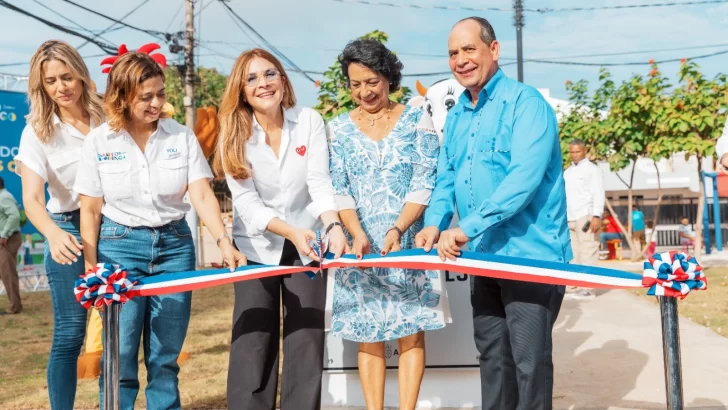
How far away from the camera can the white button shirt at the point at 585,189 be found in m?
9.34

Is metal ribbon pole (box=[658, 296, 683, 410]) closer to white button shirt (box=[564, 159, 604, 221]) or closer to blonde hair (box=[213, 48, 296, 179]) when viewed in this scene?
blonde hair (box=[213, 48, 296, 179])

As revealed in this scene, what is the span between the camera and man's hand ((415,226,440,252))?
127 inches

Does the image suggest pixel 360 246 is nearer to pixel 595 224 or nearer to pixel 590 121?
pixel 595 224

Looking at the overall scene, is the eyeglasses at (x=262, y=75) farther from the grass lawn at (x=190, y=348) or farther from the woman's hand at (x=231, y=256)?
the grass lawn at (x=190, y=348)

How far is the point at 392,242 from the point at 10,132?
1258 centimetres

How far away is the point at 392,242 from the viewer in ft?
11.4

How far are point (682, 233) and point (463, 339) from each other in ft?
65.4

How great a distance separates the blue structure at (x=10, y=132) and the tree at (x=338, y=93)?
922cm

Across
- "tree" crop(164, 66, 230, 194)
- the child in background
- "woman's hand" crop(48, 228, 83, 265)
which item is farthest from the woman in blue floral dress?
"tree" crop(164, 66, 230, 194)

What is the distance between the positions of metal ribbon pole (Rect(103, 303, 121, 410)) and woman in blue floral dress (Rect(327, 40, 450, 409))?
1111 millimetres

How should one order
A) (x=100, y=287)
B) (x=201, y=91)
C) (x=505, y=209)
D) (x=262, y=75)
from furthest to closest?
(x=201, y=91) < (x=262, y=75) < (x=100, y=287) < (x=505, y=209)

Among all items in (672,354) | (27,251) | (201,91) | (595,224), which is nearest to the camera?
(672,354)

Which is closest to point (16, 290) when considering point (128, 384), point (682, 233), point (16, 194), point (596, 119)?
point (16, 194)

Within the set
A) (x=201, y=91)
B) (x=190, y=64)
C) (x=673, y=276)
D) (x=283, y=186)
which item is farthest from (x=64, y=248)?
(x=201, y=91)
